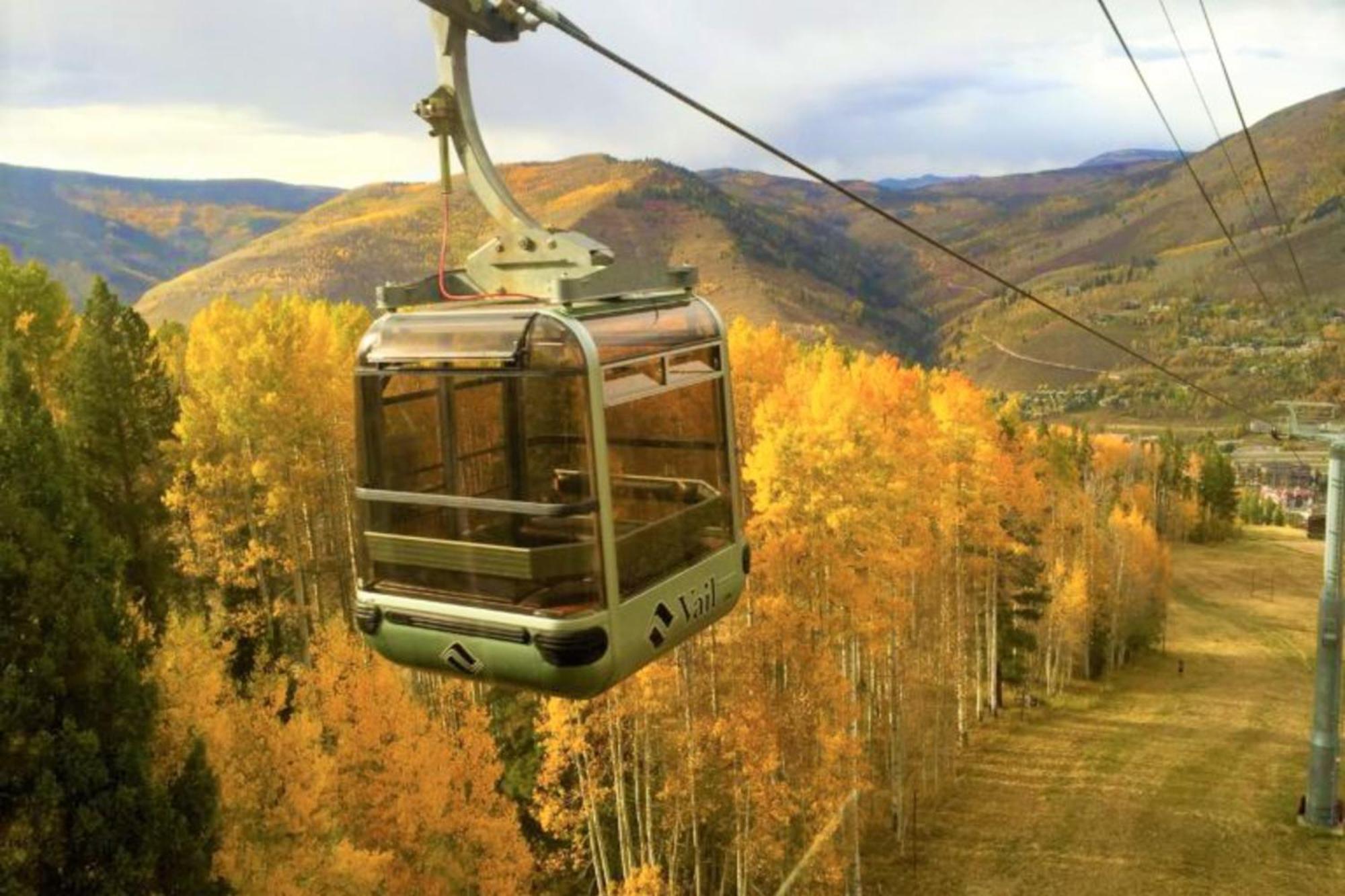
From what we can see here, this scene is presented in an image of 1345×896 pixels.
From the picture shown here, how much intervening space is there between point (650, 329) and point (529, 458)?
1.25 m

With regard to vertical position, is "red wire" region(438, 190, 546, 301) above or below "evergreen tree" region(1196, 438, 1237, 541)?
above

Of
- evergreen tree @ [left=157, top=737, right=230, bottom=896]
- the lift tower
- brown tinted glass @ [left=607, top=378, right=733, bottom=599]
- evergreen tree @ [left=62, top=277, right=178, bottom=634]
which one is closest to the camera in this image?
brown tinted glass @ [left=607, top=378, right=733, bottom=599]

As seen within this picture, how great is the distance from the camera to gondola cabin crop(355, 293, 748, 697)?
17.7 feet

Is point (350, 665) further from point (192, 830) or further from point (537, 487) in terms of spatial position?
point (537, 487)

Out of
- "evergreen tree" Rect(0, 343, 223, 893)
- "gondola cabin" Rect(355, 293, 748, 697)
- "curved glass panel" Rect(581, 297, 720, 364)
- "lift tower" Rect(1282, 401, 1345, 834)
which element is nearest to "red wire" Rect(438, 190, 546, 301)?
"gondola cabin" Rect(355, 293, 748, 697)

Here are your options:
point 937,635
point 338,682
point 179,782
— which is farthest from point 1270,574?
point 179,782

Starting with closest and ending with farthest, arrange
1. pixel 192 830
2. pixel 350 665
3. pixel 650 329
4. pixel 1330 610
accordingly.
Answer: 1. pixel 650 329
2. pixel 192 830
3. pixel 350 665
4. pixel 1330 610

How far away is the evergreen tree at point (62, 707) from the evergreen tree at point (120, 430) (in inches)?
411

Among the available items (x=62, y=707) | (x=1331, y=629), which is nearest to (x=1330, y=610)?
(x=1331, y=629)

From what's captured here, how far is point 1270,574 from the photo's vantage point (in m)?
70.6

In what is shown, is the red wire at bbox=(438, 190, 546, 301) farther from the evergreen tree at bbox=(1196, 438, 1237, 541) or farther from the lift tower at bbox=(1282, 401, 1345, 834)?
the evergreen tree at bbox=(1196, 438, 1237, 541)

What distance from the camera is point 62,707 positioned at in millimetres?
10328

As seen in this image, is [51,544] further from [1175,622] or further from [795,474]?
[1175,622]

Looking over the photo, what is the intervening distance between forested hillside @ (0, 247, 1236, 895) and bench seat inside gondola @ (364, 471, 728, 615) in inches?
260
